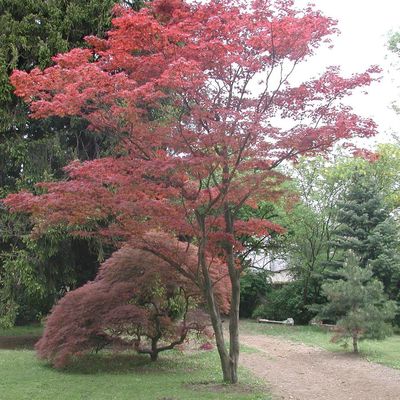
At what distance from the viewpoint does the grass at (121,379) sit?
7.40 meters

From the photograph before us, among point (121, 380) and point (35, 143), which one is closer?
point (121, 380)

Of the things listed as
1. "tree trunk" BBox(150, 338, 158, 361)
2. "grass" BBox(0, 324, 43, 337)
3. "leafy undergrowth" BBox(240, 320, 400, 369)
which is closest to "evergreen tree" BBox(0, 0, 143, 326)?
"tree trunk" BBox(150, 338, 158, 361)

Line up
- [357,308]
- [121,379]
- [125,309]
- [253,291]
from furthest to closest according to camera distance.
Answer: [253,291]
[357,308]
[125,309]
[121,379]

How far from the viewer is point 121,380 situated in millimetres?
8734

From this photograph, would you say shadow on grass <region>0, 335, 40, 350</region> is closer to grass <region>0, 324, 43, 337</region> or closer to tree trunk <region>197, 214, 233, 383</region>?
grass <region>0, 324, 43, 337</region>

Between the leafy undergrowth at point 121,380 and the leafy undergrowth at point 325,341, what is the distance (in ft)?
12.9

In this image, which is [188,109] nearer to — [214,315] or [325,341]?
[214,315]

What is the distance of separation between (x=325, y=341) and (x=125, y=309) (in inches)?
341

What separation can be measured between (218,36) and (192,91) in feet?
2.84

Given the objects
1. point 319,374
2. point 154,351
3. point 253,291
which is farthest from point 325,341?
point 253,291

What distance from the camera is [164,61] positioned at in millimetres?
7227

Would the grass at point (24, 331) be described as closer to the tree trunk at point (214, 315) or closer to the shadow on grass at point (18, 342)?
the shadow on grass at point (18, 342)

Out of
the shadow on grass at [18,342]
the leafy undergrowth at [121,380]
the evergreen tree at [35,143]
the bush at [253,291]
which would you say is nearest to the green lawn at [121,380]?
the leafy undergrowth at [121,380]

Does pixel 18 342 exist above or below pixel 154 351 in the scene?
below
